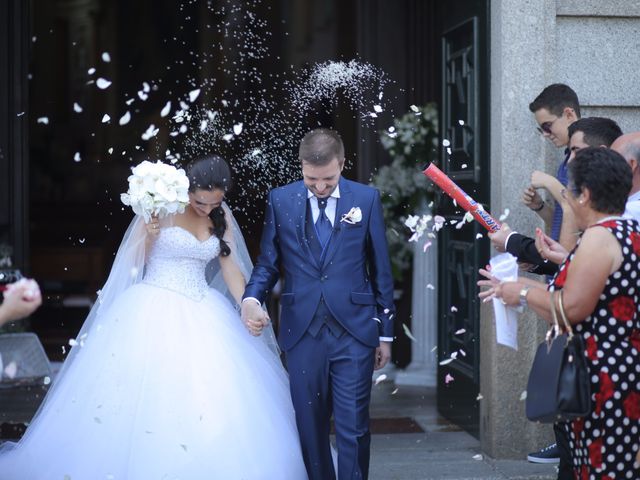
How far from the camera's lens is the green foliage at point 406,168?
864cm

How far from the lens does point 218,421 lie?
16.4 feet

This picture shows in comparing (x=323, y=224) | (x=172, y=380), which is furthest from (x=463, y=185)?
(x=172, y=380)

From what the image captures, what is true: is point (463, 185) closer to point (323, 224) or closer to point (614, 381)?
point (323, 224)

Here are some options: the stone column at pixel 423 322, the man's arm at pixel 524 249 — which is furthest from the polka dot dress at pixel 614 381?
the stone column at pixel 423 322

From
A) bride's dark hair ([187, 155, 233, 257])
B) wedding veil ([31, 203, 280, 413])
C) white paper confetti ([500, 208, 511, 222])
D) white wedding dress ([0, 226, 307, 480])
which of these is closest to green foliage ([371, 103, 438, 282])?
white paper confetti ([500, 208, 511, 222])

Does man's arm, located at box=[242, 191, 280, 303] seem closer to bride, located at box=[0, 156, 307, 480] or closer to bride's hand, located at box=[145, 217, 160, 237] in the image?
bride, located at box=[0, 156, 307, 480]

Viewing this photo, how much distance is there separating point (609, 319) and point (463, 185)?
296 centimetres

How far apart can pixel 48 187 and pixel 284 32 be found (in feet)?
11.8

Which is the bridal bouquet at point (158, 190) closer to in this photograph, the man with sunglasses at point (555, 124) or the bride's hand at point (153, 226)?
the bride's hand at point (153, 226)

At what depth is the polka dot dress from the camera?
3732 mm

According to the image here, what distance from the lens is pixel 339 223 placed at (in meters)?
4.96

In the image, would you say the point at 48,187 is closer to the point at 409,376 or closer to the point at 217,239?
the point at 409,376

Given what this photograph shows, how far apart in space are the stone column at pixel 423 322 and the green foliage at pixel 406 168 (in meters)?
0.19

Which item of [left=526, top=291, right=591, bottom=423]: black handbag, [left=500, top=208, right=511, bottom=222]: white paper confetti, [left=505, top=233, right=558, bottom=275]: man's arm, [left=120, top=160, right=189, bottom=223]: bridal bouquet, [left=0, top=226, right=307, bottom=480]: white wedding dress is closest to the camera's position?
[left=526, top=291, right=591, bottom=423]: black handbag
